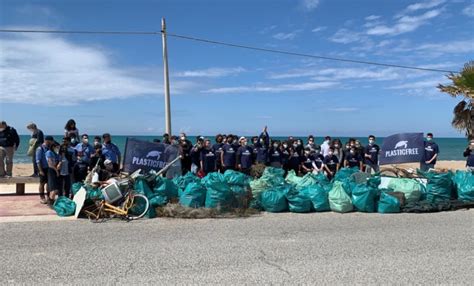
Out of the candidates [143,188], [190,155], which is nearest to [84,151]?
[143,188]

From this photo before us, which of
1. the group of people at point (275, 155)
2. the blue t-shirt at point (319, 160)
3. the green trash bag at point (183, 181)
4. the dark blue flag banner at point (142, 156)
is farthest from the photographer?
the blue t-shirt at point (319, 160)

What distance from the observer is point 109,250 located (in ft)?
21.0

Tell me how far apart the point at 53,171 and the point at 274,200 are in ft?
16.2

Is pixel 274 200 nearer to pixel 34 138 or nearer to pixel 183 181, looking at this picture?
pixel 183 181

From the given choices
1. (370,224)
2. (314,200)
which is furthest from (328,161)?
(370,224)

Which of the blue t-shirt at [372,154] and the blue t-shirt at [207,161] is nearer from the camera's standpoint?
the blue t-shirt at [207,161]

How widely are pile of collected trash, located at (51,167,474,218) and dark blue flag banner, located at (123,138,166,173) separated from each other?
1.03m

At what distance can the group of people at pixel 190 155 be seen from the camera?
10438 millimetres

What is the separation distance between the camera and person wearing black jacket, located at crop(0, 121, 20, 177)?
13.3 meters

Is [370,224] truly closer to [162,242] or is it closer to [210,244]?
[210,244]

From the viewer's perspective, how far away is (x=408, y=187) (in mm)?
10398

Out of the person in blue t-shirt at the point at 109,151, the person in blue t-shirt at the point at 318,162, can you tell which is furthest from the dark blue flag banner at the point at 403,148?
the person in blue t-shirt at the point at 109,151

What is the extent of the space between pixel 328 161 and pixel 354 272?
361 inches

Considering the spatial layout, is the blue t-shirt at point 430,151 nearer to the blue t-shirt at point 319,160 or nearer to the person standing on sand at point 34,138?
the blue t-shirt at point 319,160
